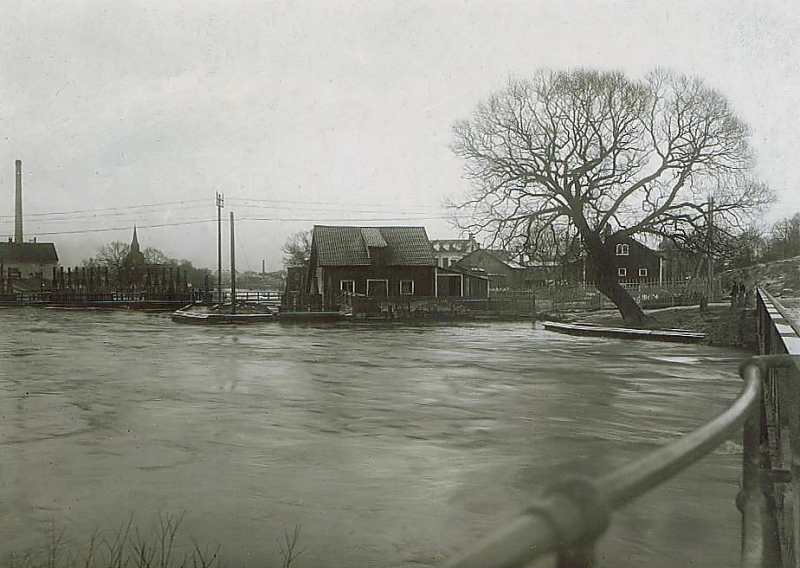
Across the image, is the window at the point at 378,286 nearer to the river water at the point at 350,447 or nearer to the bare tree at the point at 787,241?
the river water at the point at 350,447

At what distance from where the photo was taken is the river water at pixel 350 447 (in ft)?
13.3

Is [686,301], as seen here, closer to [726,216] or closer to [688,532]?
[726,216]

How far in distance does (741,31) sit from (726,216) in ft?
53.3

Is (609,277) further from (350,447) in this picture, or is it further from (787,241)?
(350,447)

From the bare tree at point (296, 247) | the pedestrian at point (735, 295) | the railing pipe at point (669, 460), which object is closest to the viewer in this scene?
the railing pipe at point (669, 460)

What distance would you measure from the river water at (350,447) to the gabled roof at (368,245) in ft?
72.6

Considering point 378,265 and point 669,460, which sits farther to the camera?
point 378,265

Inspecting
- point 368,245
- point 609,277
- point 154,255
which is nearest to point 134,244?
point 154,255

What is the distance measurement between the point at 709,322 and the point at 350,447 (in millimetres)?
15009

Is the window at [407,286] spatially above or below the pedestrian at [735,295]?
above

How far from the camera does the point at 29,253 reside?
38.5 metres

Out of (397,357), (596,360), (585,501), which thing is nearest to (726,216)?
(596,360)

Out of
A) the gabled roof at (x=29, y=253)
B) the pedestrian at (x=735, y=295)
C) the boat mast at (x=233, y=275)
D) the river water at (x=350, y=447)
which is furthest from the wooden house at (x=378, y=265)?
the river water at (x=350, y=447)

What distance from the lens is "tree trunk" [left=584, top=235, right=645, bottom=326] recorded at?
72.2 ft
